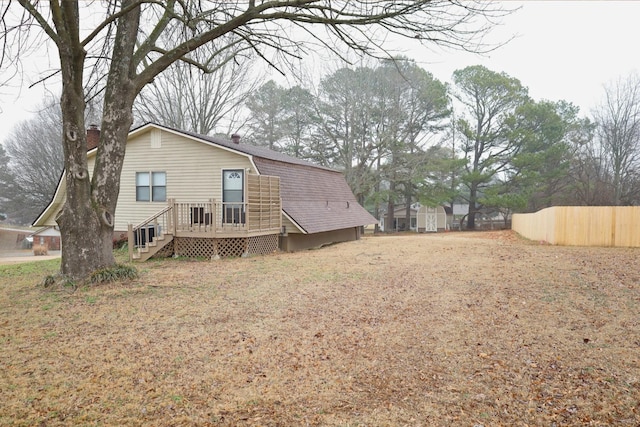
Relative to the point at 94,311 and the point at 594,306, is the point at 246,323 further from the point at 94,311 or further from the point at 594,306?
the point at 594,306

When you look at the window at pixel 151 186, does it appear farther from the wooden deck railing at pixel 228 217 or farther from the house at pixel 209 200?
the wooden deck railing at pixel 228 217

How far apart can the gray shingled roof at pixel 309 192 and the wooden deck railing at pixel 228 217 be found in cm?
62

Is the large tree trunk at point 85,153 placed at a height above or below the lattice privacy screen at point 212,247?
above

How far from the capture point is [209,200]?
39.7 feet

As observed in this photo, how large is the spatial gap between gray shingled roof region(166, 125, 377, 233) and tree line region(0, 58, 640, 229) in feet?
30.1

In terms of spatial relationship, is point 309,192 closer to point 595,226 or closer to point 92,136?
point 92,136

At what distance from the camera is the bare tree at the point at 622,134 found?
27688 millimetres

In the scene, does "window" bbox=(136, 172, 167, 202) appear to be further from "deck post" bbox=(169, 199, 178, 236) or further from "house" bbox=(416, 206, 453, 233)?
"house" bbox=(416, 206, 453, 233)

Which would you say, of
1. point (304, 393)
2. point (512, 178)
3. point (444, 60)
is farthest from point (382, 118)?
point (304, 393)

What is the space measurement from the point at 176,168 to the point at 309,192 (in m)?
5.24

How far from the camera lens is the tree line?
26.5 m

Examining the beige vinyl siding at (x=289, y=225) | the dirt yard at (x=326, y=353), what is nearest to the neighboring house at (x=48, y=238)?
the beige vinyl siding at (x=289, y=225)

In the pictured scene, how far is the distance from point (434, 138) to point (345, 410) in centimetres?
2937

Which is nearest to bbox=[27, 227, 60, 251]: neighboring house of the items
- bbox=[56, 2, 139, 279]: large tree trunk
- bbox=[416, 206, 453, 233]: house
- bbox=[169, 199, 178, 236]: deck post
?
bbox=[169, 199, 178, 236]: deck post
